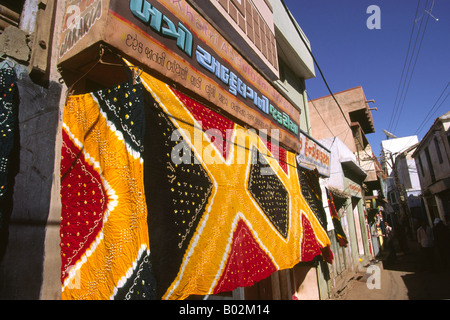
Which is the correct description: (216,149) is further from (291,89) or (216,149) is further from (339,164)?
(339,164)

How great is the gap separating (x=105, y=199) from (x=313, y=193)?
3.94 meters

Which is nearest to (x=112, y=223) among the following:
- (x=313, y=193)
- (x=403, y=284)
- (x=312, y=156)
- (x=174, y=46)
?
(x=174, y=46)

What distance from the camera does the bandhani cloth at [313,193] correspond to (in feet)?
14.2

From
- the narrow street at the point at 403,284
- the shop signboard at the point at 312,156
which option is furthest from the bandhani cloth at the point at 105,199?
the narrow street at the point at 403,284

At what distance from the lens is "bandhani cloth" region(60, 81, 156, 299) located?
54.8 inches

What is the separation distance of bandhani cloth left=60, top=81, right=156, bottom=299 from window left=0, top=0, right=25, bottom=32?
2.40ft

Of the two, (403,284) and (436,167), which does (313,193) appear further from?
(436,167)

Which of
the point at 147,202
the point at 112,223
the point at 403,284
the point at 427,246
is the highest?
the point at 147,202

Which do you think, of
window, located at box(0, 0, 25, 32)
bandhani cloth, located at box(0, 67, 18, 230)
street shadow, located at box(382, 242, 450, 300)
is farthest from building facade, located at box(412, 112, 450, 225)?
window, located at box(0, 0, 25, 32)

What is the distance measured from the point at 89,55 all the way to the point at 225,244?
181 cm

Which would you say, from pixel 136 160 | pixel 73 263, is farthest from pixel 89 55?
pixel 73 263

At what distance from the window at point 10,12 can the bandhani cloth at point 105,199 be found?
0.73m

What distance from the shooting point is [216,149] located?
241cm

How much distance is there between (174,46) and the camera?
7.09 feet
